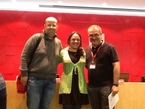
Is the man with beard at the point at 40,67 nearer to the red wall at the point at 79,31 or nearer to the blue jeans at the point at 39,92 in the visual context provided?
the blue jeans at the point at 39,92

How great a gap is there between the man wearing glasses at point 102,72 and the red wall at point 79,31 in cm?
334

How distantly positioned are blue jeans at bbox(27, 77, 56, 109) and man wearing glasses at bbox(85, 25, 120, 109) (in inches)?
19.4

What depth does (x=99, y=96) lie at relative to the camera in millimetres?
2635

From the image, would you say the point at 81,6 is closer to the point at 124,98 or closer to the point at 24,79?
the point at 124,98

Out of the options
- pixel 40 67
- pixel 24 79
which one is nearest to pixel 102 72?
pixel 40 67

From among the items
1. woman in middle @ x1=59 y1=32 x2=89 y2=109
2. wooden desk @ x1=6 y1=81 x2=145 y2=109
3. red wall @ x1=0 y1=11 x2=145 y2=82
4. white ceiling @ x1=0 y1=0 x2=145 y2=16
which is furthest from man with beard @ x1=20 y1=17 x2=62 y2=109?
→ red wall @ x1=0 y1=11 x2=145 y2=82

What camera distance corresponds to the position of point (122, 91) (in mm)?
3162

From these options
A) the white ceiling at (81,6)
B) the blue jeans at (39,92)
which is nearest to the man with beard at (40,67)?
the blue jeans at (39,92)

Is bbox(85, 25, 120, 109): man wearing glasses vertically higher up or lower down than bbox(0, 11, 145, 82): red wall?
lower down

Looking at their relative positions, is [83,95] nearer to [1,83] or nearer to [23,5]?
[1,83]

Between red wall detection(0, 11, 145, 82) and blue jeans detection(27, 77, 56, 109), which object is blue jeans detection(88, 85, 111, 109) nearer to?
blue jeans detection(27, 77, 56, 109)

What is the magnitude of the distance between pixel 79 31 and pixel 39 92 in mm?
3862

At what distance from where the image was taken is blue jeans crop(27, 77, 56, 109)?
2500 millimetres

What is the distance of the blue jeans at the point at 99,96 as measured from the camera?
2.55 meters
